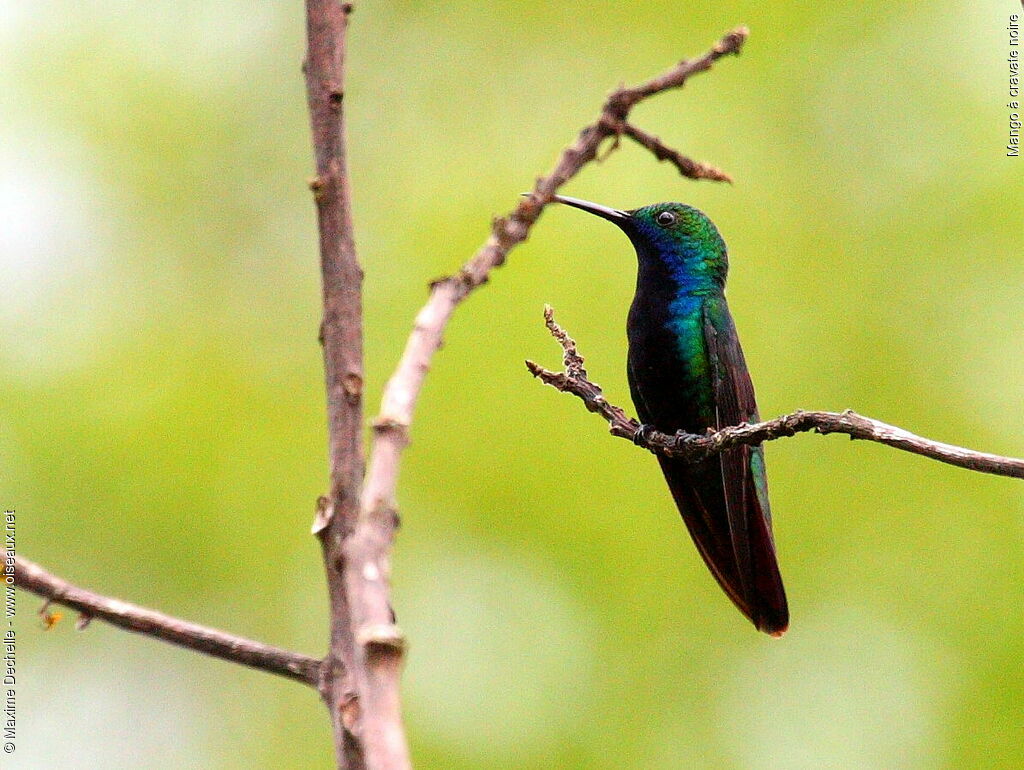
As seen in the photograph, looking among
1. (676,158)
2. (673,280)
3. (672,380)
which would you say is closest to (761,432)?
(676,158)

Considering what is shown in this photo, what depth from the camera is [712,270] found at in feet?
14.9

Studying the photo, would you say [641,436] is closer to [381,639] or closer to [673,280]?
[673,280]

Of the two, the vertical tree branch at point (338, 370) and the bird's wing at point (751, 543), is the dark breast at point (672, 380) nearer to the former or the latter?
the bird's wing at point (751, 543)

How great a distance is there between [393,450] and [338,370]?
0.29ft

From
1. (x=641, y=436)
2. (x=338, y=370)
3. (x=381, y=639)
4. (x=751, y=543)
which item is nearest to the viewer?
(x=381, y=639)

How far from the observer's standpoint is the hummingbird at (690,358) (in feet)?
12.2

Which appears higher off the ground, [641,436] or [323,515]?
[641,436]

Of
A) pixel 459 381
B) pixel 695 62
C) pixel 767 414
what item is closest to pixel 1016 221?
pixel 767 414

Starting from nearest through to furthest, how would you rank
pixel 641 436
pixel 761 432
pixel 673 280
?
pixel 761 432, pixel 641 436, pixel 673 280

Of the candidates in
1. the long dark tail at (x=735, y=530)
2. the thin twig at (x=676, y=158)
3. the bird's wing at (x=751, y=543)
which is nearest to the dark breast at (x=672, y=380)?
the long dark tail at (x=735, y=530)

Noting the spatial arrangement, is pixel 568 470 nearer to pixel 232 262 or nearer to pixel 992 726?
pixel 992 726

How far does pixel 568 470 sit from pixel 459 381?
1043 mm

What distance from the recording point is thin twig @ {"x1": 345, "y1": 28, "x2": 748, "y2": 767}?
952 mm

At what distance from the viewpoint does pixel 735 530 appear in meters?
3.44
